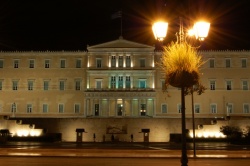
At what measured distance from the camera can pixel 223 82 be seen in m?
62.5

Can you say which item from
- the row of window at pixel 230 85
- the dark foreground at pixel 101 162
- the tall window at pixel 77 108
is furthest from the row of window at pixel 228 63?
the dark foreground at pixel 101 162

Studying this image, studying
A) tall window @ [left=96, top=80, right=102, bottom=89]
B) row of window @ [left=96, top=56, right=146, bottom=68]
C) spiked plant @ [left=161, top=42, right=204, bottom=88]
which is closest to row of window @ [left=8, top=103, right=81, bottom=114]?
tall window @ [left=96, top=80, right=102, bottom=89]

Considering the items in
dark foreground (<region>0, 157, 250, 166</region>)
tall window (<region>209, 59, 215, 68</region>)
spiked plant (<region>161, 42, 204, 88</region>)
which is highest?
tall window (<region>209, 59, 215, 68</region>)

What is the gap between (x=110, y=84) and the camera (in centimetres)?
6294

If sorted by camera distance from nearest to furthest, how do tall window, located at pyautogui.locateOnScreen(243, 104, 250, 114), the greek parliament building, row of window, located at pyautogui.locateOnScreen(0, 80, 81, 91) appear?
tall window, located at pyautogui.locateOnScreen(243, 104, 250, 114) < the greek parliament building < row of window, located at pyautogui.locateOnScreen(0, 80, 81, 91)

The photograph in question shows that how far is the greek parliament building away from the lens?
61.7m

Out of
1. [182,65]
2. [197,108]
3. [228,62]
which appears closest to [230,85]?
[228,62]

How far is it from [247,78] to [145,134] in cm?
2491

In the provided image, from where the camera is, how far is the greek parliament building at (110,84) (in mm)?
61719

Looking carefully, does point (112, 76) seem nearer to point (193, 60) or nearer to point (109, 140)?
point (109, 140)

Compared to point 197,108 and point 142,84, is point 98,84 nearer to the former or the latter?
point 142,84

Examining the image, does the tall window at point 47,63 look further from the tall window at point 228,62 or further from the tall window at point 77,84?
the tall window at point 228,62

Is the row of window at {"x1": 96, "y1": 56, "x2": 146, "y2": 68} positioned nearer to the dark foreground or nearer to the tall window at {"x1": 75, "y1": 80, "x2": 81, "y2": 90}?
the tall window at {"x1": 75, "y1": 80, "x2": 81, "y2": 90}

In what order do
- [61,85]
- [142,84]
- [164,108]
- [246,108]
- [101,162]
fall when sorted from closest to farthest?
[101,162] < [246,108] < [164,108] < [142,84] < [61,85]
